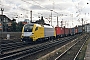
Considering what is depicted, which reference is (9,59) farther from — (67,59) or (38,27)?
(38,27)

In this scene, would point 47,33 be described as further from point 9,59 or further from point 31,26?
point 9,59

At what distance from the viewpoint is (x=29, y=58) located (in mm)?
17516

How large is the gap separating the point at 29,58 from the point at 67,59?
3263 mm

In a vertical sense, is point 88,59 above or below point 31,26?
below

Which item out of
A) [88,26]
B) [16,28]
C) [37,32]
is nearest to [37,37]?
[37,32]

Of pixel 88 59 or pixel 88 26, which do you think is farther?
pixel 88 26

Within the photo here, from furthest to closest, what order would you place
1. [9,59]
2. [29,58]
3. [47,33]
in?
[47,33] < [29,58] < [9,59]

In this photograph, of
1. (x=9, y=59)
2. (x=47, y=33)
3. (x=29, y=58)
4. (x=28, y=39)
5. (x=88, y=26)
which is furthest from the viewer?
(x=88, y=26)

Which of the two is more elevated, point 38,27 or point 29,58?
point 38,27

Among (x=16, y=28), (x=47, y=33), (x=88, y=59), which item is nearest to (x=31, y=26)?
(x=47, y=33)

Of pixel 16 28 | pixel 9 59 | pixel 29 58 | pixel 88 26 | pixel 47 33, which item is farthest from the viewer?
pixel 88 26

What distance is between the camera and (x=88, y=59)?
1659 centimetres

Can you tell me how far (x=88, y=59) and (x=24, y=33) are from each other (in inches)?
618

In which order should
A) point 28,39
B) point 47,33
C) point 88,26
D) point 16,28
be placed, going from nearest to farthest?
point 28,39, point 47,33, point 16,28, point 88,26
